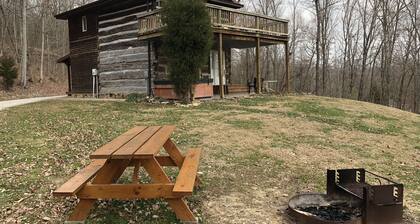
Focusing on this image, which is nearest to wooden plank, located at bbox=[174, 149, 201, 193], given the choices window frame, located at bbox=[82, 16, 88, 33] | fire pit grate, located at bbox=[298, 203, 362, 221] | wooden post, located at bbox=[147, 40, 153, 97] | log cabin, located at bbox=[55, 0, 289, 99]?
fire pit grate, located at bbox=[298, 203, 362, 221]

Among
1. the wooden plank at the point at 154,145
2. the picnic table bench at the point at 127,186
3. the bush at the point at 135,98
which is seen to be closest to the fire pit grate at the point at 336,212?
the picnic table bench at the point at 127,186

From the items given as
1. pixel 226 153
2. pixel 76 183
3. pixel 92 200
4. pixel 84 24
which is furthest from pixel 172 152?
pixel 84 24

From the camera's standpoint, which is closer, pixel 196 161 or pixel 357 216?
pixel 357 216

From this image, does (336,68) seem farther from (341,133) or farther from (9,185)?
(9,185)

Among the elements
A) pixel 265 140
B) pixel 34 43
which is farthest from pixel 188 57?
pixel 34 43

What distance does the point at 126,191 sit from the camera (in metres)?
4.07

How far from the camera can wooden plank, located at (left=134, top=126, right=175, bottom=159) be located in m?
3.81

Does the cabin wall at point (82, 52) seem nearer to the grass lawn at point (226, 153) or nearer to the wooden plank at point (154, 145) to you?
the grass lawn at point (226, 153)

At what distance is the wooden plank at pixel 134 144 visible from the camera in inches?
149

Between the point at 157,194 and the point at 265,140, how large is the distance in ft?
17.0

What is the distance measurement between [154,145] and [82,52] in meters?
20.5

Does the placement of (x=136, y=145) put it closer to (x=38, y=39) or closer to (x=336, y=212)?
(x=336, y=212)

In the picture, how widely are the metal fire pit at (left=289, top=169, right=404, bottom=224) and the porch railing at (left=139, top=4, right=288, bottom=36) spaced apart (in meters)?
11.1

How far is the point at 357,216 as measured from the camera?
14.7 feet
